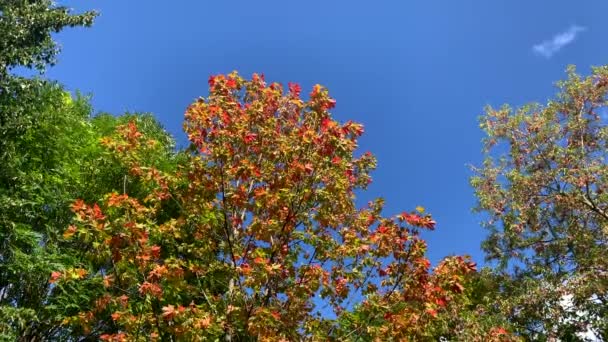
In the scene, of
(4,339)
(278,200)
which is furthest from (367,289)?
(4,339)

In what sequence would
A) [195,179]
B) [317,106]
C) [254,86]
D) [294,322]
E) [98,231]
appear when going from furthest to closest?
[254,86]
[317,106]
[195,179]
[294,322]
[98,231]

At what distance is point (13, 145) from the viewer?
1371cm

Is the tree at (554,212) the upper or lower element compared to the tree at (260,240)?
upper

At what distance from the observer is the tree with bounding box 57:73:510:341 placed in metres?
7.72

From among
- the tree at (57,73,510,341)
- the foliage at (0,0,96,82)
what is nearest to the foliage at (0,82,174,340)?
the foliage at (0,0,96,82)

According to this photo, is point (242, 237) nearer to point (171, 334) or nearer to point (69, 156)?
point (171, 334)

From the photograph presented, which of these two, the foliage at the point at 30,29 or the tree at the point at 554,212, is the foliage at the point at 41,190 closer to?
the foliage at the point at 30,29

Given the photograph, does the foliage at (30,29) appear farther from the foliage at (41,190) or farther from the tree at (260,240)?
the tree at (260,240)

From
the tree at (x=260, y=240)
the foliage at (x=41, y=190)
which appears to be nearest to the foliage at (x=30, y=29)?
the foliage at (x=41, y=190)

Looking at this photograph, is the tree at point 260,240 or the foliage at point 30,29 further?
the foliage at point 30,29

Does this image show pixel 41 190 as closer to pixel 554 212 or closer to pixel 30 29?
pixel 30 29

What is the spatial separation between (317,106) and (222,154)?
211 cm

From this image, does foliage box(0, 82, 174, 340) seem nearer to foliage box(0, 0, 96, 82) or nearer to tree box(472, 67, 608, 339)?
foliage box(0, 0, 96, 82)

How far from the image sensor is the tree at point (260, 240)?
7.72 metres
